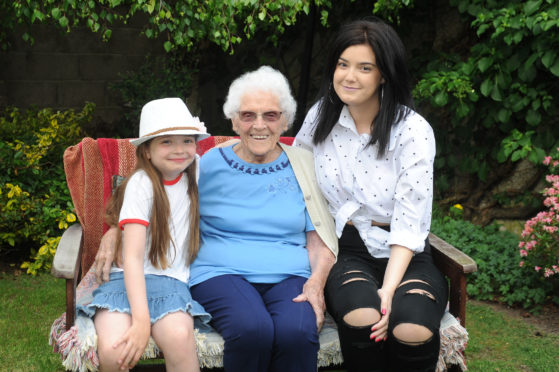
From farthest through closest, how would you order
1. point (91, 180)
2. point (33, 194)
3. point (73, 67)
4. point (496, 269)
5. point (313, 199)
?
point (73, 67) < point (33, 194) < point (496, 269) < point (91, 180) < point (313, 199)

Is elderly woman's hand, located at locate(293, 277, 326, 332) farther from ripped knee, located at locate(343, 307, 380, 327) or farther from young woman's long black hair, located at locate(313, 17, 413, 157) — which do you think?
young woman's long black hair, located at locate(313, 17, 413, 157)

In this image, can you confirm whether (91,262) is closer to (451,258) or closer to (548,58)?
(451,258)

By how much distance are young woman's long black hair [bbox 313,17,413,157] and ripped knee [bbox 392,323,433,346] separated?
28.0 inches

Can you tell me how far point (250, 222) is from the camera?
2.60m

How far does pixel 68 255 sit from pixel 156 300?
40 centimetres

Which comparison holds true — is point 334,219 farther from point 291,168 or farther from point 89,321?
point 89,321

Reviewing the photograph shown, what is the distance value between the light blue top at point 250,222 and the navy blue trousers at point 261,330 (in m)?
0.14

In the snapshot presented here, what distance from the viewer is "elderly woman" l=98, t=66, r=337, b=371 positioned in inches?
97.2

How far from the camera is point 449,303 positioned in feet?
8.57

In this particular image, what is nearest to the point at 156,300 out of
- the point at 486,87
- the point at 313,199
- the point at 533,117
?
the point at 313,199

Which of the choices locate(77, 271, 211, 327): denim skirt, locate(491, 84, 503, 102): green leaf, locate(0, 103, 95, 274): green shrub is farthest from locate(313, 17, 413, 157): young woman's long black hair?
locate(0, 103, 95, 274): green shrub

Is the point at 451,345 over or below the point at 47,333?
over

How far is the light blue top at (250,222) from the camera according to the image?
100 inches

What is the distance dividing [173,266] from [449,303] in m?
1.11
